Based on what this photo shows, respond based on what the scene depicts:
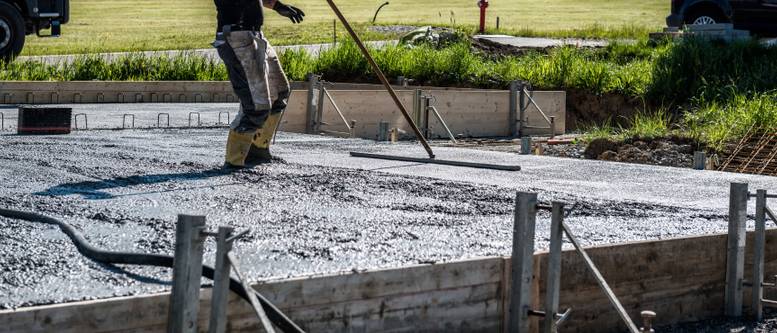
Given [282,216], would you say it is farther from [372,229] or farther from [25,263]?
[25,263]

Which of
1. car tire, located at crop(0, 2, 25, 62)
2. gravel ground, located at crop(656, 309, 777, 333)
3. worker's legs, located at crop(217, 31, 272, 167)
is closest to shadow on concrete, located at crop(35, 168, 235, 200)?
worker's legs, located at crop(217, 31, 272, 167)

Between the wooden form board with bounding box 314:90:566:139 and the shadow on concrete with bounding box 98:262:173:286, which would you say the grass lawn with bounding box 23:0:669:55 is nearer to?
the wooden form board with bounding box 314:90:566:139

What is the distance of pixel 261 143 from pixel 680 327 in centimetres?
373

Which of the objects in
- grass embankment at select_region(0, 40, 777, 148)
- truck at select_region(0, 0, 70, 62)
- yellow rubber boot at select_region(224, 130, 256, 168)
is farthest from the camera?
grass embankment at select_region(0, 40, 777, 148)

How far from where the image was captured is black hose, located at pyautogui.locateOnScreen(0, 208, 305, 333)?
4344 mm

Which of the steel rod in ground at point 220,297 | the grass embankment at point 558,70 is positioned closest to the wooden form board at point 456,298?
the steel rod in ground at point 220,297

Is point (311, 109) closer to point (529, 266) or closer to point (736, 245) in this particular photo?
point (736, 245)

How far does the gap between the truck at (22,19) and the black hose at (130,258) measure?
11.8 m

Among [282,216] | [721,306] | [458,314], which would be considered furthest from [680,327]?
[282,216]

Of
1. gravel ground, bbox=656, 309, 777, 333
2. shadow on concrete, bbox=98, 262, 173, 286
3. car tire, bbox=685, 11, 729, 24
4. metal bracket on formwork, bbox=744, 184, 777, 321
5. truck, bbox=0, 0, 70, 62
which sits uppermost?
car tire, bbox=685, 11, 729, 24

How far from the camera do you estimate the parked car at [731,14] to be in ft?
68.3

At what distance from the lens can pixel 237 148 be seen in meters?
8.66

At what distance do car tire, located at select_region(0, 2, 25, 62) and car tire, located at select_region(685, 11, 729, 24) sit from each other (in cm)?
1177

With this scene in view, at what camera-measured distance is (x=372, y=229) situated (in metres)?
6.34
